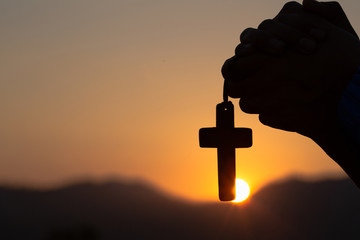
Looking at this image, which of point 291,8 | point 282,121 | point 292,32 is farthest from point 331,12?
point 282,121

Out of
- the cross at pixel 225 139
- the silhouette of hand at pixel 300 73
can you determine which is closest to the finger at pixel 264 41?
the silhouette of hand at pixel 300 73

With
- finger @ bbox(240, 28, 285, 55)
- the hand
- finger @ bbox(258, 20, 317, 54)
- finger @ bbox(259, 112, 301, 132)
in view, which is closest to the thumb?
the hand

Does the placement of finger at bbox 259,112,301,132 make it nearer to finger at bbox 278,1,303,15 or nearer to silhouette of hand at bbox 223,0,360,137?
silhouette of hand at bbox 223,0,360,137

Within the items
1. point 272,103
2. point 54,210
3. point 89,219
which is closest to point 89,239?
point 89,219

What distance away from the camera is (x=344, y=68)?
2.56 metres

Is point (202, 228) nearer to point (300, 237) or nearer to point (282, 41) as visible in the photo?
point (300, 237)

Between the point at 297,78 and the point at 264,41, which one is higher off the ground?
the point at 264,41

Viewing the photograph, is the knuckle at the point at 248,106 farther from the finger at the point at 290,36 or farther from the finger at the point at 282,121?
the finger at the point at 290,36

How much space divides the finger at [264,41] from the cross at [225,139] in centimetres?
61

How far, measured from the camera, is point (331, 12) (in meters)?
2.88

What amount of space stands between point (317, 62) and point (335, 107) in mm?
240

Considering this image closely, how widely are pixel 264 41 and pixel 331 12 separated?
1.47 feet

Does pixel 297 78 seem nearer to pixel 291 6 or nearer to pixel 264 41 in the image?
pixel 264 41

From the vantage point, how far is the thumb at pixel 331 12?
283 cm
